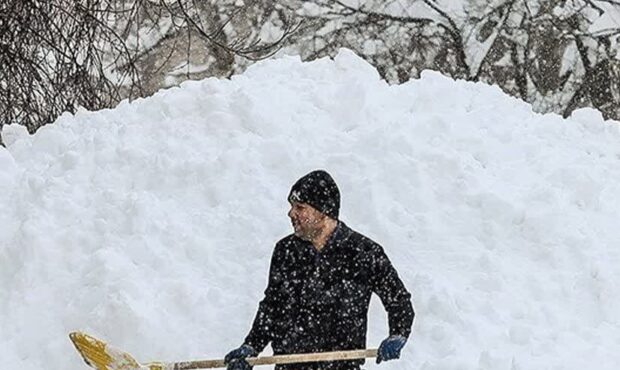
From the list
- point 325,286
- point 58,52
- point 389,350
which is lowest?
point 389,350

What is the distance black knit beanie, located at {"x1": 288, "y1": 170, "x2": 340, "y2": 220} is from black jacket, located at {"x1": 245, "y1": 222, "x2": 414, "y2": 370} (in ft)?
0.47

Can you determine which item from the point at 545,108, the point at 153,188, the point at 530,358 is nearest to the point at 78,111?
the point at 153,188

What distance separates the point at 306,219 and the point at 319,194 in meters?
0.13

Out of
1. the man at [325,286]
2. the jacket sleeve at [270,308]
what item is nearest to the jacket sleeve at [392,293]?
the man at [325,286]

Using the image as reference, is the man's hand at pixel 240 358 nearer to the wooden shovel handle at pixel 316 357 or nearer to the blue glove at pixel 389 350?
the wooden shovel handle at pixel 316 357

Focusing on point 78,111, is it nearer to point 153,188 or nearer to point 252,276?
point 153,188

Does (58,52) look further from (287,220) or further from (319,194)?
(319,194)

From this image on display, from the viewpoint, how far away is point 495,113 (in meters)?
9.23

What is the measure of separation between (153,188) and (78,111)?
1.61 metres

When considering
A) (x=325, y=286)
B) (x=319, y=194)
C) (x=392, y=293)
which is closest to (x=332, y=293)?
(x=325, y=286)

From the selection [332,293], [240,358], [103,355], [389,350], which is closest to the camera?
[389,350]

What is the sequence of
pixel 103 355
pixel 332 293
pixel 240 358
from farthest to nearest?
pixel 103 355 < pixel 240 358 < pixel 332 293

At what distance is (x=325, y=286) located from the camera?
205 inches

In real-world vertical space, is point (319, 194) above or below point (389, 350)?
above
